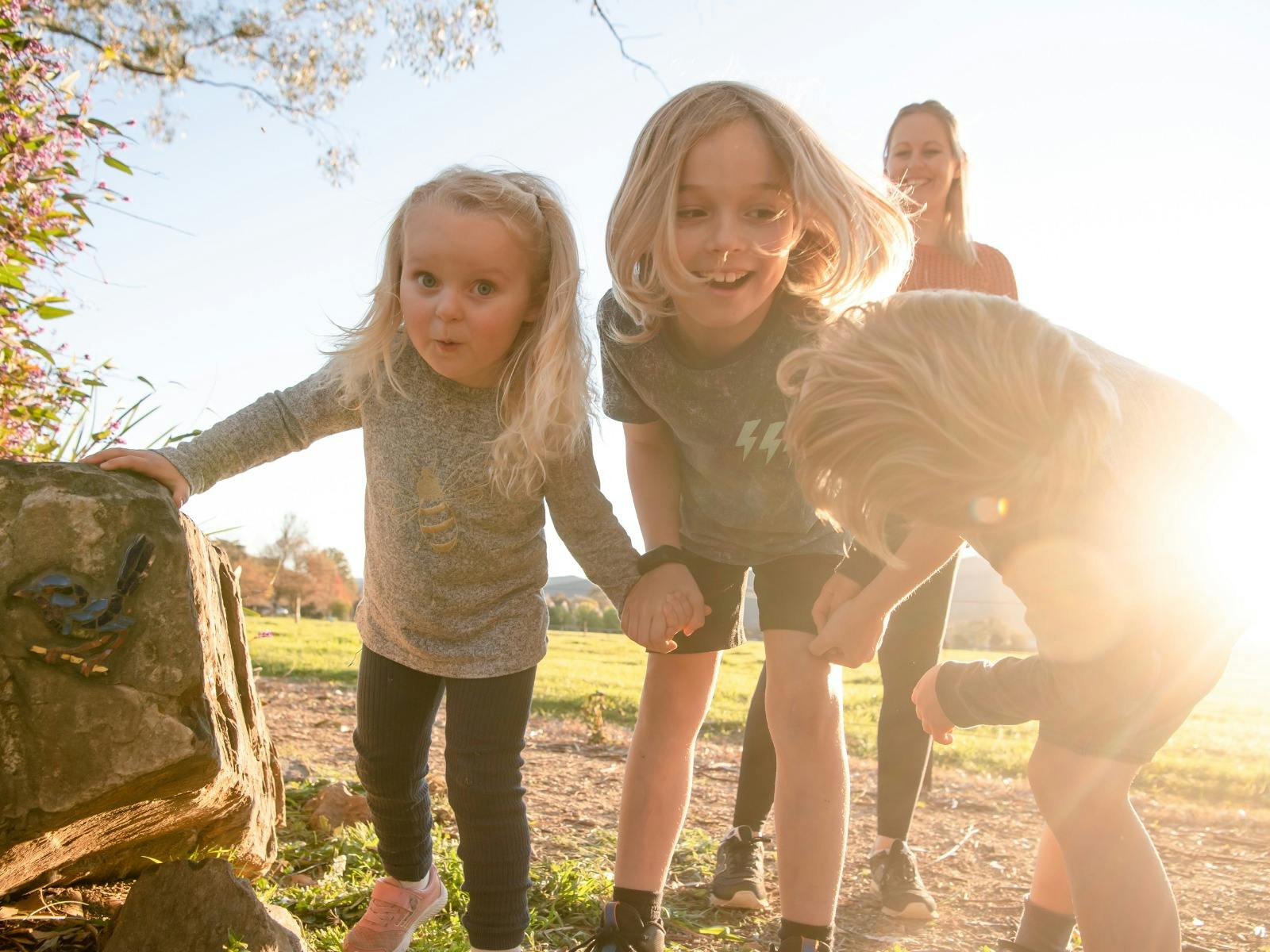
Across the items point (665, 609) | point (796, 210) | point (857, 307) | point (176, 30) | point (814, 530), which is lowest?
point (665, 609)

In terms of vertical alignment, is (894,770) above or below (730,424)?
below

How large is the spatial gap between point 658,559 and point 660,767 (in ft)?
1.77

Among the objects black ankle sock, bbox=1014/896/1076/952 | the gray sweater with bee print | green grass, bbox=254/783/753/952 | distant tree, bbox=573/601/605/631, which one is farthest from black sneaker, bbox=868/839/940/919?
distant tree, bbox=573/601/605/631

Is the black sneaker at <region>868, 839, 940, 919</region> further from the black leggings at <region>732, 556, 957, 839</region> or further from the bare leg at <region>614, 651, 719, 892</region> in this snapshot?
the bare leg at <region>614, 651, 719, 892</region>

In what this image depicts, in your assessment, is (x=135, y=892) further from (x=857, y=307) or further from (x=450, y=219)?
(x=857, y=307)

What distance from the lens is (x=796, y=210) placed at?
2.54 m

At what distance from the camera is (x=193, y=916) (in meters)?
2.29

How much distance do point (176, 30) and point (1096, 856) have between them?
822 centimetres

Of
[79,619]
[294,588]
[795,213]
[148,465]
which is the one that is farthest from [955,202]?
[294,588]

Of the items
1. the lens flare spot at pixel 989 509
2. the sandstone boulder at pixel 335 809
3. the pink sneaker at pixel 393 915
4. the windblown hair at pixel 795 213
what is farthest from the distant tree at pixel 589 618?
the lens flare spot at pixel 989 509

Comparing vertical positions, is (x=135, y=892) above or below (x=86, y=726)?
below

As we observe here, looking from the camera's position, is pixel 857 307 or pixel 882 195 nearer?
pixel 857 307

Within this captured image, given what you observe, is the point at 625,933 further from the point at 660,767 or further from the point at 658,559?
the point at 658,559

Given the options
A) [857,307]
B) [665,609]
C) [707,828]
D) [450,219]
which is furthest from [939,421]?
[707,828]
